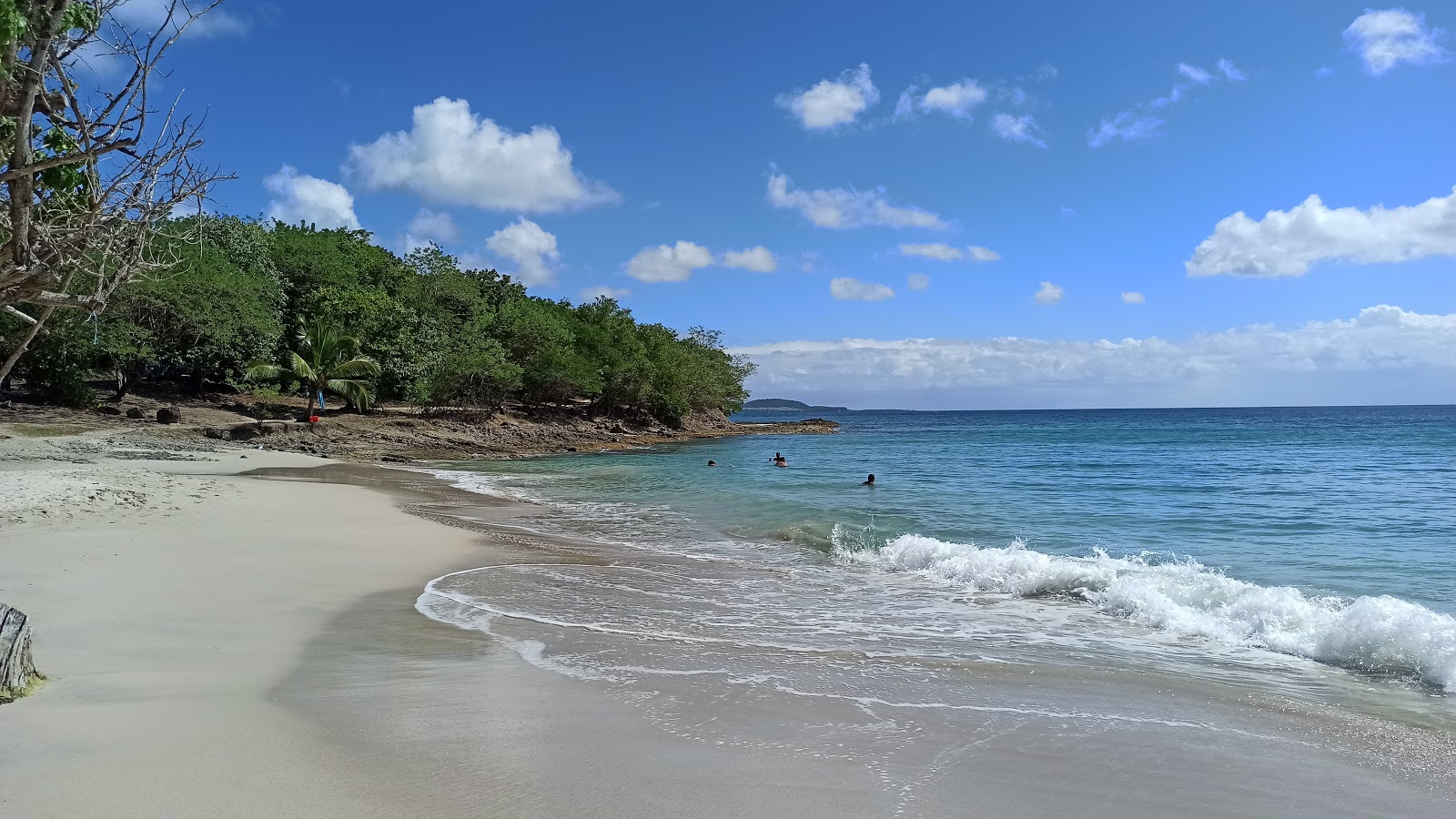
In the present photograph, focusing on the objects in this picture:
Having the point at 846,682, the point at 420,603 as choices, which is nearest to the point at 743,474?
the point at 420,603

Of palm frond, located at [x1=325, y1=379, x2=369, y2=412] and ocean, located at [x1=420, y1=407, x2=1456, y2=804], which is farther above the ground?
palm frond, located at [x1=325, y1=379, x2=369, y2=412]

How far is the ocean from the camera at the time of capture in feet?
16.7

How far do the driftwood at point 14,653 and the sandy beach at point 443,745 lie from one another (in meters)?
0.17

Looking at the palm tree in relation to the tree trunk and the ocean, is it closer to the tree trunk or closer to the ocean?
the ocean

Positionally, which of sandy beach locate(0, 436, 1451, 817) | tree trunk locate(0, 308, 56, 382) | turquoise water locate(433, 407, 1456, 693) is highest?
tree trunk locate(0, 308, 56, 382)

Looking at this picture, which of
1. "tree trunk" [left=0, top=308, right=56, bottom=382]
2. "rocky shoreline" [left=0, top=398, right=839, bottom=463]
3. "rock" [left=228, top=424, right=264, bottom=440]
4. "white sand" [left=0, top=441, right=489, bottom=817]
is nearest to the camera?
"tree trunk" [left=0, top=308, right=56, bottom=382]

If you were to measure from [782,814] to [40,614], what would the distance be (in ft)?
19.2

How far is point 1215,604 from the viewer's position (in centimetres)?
855

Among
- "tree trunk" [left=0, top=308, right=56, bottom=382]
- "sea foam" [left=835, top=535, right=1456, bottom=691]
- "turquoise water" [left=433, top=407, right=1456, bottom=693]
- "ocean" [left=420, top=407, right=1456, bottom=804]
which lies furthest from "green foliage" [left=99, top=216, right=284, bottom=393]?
"tree trunk" [left=0, top=308, right=56, bottom=382]

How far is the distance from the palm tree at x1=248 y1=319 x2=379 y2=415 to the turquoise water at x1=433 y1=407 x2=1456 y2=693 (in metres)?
8.92

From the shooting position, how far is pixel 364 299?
Result: 37.1m

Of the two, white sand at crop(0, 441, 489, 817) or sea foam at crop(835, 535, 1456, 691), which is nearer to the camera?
white sand at crop(0, 441, 489, 817)

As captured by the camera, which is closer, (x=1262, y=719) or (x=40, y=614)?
(x=1262, y=719)

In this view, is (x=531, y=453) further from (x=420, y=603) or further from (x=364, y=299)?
(x=420, y=603)
